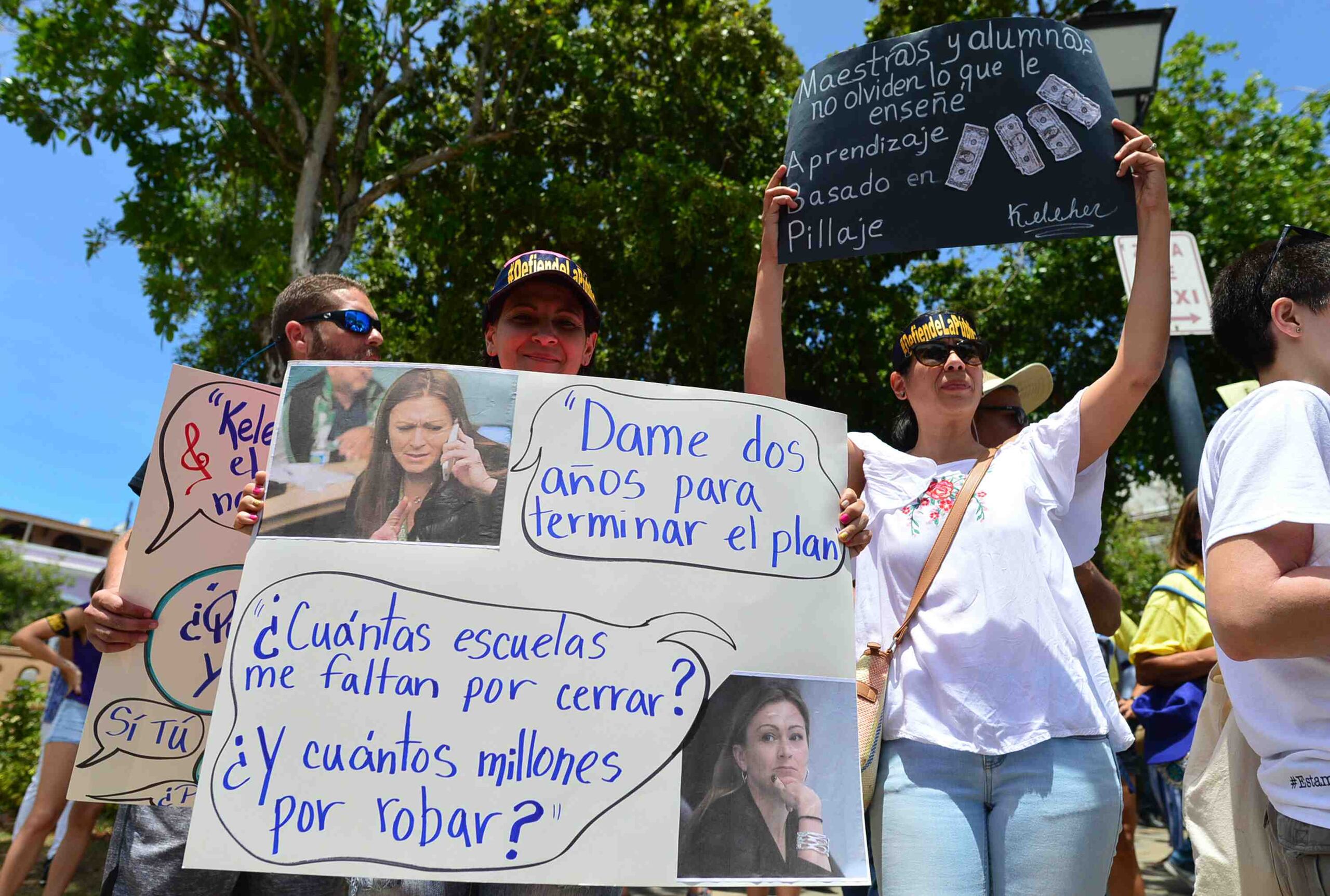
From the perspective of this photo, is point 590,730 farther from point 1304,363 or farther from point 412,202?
point 412,202

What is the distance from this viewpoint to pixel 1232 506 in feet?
5.21

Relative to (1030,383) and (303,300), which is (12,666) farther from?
(1030,383)

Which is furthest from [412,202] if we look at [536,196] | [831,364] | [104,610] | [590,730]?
[590,730]

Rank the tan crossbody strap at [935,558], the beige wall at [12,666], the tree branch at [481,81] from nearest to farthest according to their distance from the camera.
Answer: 1. the tan crossbody strap at [935,558]
2. the beige wall at [12,666]
3. the tree branch at [481,81]

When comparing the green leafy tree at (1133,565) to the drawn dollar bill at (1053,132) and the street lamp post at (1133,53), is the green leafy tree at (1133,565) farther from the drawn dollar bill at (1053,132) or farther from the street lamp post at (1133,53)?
the drawn dollar bill at (1053,132)

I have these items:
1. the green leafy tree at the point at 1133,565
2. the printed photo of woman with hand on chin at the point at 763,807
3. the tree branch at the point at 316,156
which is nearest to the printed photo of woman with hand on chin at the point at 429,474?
the printed photo of woman with hand on chin at the point at 763,807

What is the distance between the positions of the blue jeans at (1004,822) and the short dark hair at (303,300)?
1.80 metres

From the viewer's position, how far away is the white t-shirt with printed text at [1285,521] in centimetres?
151

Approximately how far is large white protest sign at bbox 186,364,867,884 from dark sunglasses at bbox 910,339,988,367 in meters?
0.69

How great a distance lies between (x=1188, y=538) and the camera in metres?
3.66

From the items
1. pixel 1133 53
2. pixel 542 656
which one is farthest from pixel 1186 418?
pixel 542 656

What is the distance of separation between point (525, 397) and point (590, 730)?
64 centimetres

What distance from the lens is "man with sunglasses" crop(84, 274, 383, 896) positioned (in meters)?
1.73

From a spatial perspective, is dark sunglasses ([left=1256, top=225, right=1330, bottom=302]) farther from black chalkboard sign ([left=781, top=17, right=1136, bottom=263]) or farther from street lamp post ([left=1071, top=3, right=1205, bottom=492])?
street lamp post ([left=1071, top=3, right=1205, bottom=492])
